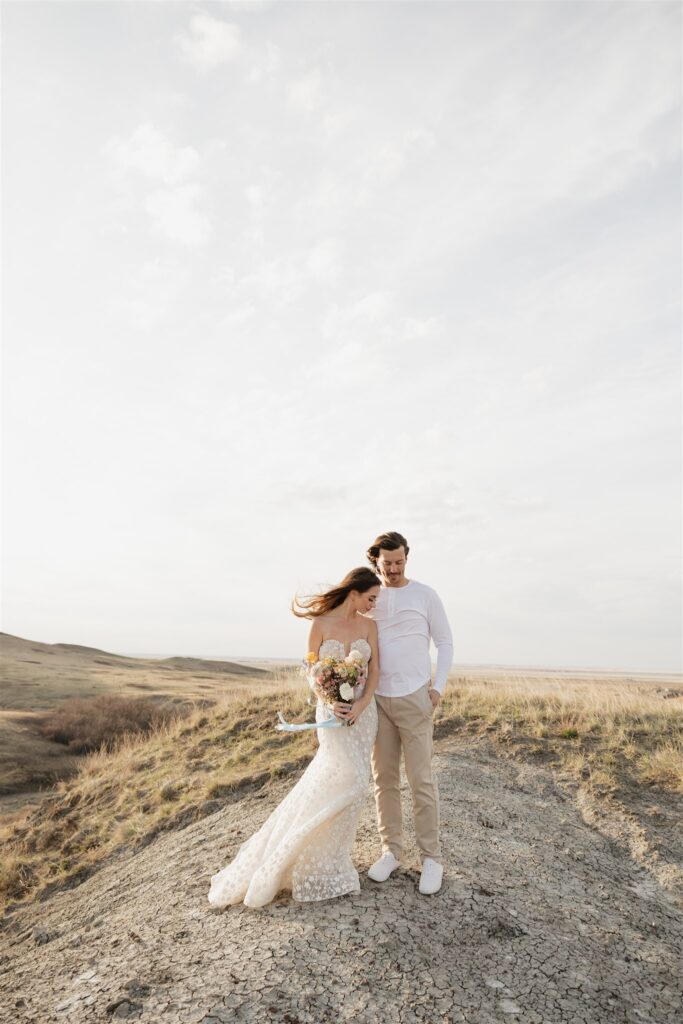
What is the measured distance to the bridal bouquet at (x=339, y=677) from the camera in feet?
20.2

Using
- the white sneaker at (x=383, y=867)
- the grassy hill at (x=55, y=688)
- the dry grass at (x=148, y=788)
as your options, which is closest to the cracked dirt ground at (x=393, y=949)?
the white sneaker at (x=383, y=867)

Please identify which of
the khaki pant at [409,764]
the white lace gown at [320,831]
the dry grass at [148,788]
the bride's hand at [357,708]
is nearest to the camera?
the white lace gown at [320,831]

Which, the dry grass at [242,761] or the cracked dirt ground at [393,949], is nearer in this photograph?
the cracked dirt ground at [393,949]

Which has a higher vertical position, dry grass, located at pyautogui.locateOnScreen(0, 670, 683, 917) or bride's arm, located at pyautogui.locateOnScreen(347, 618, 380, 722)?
bride's arm, located at pyautogui.locateOnScreen(347, 618, 380, 722)

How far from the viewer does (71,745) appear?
2262cm

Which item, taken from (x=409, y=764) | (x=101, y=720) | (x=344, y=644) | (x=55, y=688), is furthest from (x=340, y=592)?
(x=55, y=688)

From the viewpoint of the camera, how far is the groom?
6.39 m

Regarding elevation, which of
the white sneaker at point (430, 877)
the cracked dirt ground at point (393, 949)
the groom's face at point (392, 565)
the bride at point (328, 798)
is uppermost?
the groom's face at point (392, 565)

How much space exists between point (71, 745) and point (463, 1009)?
820 inches

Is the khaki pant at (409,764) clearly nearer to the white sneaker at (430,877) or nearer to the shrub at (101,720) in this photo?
the white sneaker at (430,877)

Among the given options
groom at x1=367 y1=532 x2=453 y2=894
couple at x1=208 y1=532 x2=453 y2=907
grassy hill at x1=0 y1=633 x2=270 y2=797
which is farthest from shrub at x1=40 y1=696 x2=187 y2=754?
groom at x1=367 y1=532 x2=453 y2=894

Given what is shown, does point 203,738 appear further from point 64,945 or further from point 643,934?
point 643,934

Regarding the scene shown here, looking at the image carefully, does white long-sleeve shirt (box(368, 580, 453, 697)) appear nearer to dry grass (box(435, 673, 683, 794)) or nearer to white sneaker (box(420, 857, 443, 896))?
white sneaker (box(420, 857, 443, 896))

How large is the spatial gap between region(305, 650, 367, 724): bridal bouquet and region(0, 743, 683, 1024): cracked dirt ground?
1.79 m
